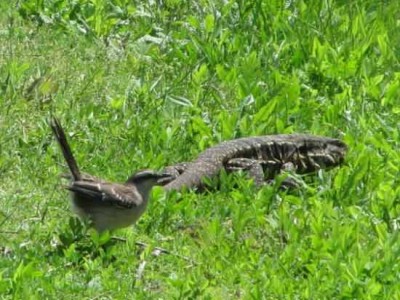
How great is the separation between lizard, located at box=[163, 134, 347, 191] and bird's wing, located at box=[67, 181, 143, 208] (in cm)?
104

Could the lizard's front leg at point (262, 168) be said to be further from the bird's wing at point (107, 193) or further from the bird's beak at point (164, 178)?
the bird's wing at point (107, 193)

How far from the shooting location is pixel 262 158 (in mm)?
11969

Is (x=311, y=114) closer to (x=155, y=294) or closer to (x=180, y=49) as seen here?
(x=180, y=49)

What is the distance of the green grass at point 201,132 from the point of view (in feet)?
32.0

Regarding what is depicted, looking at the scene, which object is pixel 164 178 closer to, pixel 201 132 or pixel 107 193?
pixel 107 193

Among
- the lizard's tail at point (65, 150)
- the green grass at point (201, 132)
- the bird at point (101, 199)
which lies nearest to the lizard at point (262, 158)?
the green grass at point (201, 132)

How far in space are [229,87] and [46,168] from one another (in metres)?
2.04

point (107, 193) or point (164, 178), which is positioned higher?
point (107, 193)

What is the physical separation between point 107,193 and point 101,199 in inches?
2.2

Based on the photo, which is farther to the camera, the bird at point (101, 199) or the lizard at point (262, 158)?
the lizard at point (262, 158)

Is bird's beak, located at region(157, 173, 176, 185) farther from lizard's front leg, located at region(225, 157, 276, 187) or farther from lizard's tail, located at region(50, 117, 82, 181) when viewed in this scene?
lizard's front leg, located at region(225, 157, 276, 187)

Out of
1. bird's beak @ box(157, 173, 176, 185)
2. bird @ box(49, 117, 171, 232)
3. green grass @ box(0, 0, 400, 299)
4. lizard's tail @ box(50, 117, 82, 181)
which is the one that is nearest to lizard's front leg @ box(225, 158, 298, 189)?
green grass @ box(0, 0, 400, 299)

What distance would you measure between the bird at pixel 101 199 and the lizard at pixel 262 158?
39.9 inches

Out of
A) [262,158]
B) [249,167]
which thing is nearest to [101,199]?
[249,167]
